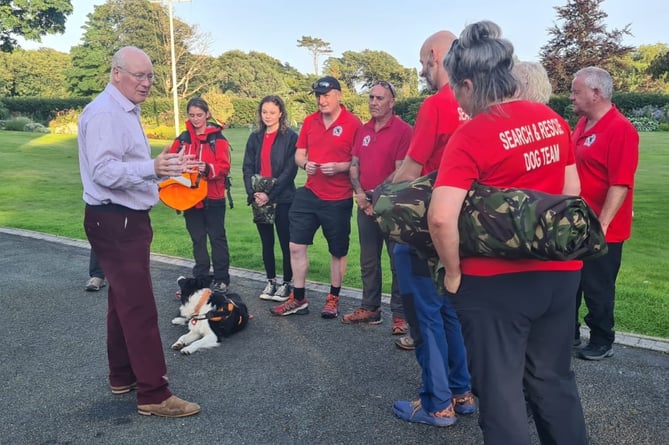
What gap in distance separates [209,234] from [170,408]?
2815mm

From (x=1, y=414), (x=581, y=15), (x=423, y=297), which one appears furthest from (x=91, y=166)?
(x=581, y=15)

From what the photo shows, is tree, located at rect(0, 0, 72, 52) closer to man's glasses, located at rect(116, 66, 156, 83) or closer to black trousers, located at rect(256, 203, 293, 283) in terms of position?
black trousers, located at rect(256, 203, 293, 283)

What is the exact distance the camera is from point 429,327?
10.8 feet

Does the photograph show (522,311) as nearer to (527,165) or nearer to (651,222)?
(527,165)

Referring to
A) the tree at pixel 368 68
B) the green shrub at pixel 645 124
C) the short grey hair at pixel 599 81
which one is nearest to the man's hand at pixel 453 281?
the short grey hair at pixel 599 81

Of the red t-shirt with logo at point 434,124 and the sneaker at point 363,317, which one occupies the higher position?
the red t-shirt with logo at point 434,124

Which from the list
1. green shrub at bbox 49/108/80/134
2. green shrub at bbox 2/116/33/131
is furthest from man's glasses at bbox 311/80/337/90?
green shrub at bbox 2/116/33/131

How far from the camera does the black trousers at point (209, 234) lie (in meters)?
6.04

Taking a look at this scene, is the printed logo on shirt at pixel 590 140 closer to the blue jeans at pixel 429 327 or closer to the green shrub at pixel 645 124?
the blue jeans at pixel 429 327

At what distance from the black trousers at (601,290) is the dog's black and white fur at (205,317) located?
287cm

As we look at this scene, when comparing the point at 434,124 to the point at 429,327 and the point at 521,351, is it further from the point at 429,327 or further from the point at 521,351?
the point at 521,351

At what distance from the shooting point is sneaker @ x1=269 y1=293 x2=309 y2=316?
5.40 meters

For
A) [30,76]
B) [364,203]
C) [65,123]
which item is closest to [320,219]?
[364,203]

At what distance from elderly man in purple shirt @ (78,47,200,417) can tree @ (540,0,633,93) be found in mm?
45079
